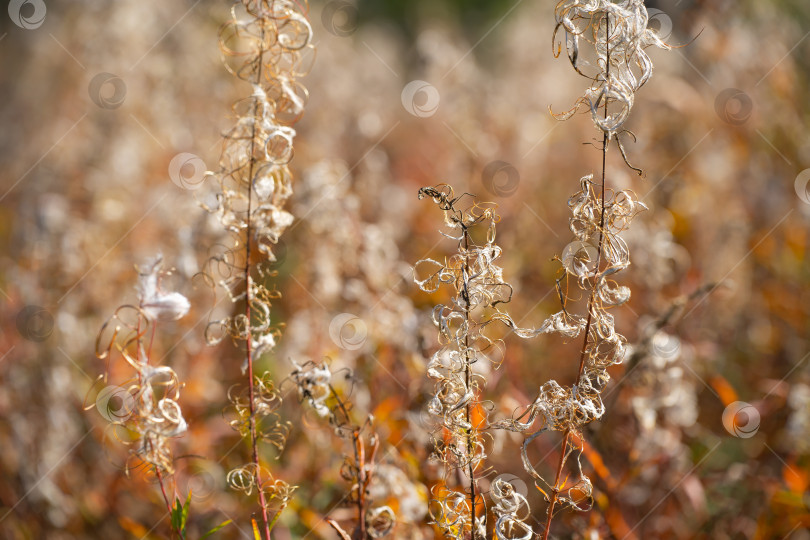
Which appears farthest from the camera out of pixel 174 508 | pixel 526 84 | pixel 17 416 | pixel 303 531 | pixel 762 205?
pixel 526 84

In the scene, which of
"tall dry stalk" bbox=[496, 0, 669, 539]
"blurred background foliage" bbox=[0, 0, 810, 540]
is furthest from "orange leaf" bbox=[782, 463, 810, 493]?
"tall dry stalk" bbox=[496, 0, 669, 539]

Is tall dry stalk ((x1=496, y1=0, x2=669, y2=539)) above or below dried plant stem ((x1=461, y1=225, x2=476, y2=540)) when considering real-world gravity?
above

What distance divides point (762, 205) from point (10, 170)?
4.00m

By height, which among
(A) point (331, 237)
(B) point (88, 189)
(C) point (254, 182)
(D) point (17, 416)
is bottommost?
(D) point (17, 416)

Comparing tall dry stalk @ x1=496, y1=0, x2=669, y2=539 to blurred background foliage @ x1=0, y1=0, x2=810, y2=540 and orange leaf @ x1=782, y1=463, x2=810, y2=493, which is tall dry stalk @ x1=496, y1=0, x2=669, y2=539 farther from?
orange leaf @ x1=782, y1=463, x2=810, y2=493

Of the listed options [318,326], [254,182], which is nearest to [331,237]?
[318,326]

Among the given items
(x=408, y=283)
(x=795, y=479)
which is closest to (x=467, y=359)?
(x=408, y=283)

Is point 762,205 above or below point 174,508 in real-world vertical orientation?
above

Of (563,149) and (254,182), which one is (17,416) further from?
(563,149)

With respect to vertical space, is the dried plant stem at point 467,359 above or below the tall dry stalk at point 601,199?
below

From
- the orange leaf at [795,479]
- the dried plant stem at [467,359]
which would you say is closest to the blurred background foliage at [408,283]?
the orange leaf at [795,479]

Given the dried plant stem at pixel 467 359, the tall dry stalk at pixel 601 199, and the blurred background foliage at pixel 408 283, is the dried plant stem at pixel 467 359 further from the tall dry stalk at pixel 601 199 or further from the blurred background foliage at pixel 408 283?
the blurred background foliage at pixel 408 283

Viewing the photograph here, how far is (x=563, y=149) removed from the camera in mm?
3850

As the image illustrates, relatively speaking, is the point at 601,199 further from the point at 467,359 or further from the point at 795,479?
the point at 795,479
